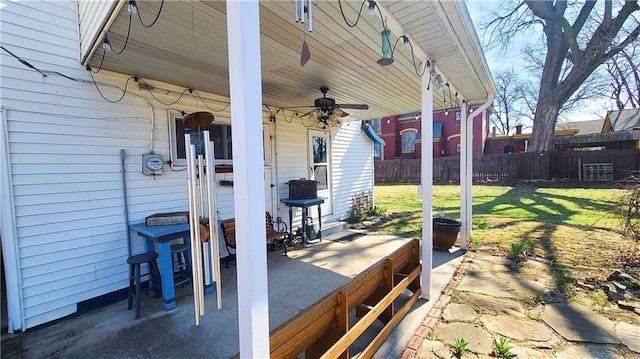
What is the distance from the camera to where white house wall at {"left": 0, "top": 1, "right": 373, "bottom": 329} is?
2654mm

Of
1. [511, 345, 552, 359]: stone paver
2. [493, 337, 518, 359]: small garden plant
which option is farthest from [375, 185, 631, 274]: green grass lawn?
[493, 337, 518, 359]: small garden plant

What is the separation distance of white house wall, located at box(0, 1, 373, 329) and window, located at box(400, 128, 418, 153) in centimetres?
1890

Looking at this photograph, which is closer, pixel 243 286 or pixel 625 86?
pixel 243 286

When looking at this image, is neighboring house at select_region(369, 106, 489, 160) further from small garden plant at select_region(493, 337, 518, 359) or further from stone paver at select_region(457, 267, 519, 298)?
small garden plant at select_region(493, 337, 518, 359)

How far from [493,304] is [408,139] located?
61.9 feet

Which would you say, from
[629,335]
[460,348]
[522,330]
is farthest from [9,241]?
[629,335]

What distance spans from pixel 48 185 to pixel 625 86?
3093cm

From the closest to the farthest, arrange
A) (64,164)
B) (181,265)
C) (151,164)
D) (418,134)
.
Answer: (64,164), (151,164), (181,265), (418,134)

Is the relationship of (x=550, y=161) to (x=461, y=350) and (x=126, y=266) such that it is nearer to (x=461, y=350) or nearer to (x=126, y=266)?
(x=461, y=350)

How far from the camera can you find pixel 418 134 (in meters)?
20.3

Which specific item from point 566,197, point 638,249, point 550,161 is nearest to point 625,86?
point 550,161

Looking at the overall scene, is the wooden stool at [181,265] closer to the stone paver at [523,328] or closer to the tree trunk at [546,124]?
the stone paver at [523,328]

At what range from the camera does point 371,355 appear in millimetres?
2152

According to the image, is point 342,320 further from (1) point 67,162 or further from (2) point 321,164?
(2) point 321,164
